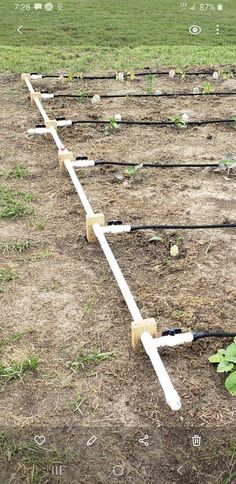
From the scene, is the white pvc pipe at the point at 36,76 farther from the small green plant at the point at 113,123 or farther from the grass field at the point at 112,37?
the small green plant at the point at 113,123

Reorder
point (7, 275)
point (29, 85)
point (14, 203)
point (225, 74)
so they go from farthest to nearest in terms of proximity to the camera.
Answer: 1. point (225, 74)
2. point (29, 85)
3. point (14, 203)
4. point (7, 275)

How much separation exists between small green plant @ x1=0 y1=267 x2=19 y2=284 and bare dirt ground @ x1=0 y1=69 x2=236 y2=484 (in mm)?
37

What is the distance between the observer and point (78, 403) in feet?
7.62

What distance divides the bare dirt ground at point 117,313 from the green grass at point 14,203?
0.07 m

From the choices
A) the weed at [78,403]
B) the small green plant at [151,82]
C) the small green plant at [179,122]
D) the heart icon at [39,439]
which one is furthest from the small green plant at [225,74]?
the heart icon at [39,439]

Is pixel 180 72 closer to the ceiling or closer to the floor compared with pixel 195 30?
closer to the ceiling

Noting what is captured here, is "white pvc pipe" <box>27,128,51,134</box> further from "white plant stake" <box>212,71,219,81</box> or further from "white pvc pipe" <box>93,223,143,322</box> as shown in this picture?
"white plant stake" <box>212,71,219,81</box>

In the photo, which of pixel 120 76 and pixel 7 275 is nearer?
pixel 7 275

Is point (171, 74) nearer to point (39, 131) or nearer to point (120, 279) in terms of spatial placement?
point (39, 131)

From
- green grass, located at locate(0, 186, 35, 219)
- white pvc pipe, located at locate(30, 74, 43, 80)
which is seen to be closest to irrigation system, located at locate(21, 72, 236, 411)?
green grass, located at locate(0, 186, 35, 219)

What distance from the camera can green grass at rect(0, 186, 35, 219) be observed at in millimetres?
3917

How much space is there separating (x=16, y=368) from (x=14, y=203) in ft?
5.99

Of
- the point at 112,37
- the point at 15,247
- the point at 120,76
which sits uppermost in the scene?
the point at 15,247

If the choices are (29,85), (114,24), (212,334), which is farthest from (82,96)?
(114,24)
